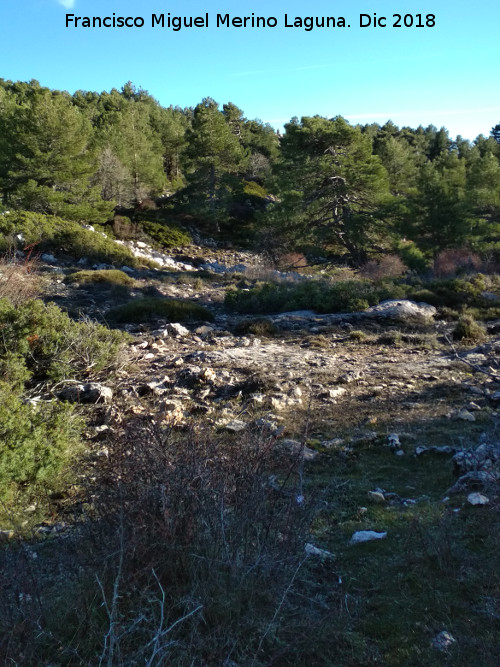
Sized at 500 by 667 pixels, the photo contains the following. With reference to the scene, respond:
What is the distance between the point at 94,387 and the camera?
653cm

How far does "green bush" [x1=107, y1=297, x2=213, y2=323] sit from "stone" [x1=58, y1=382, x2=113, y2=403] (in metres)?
5.04

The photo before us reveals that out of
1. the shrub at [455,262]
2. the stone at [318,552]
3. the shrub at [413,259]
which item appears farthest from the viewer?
the shrub at [413,259]

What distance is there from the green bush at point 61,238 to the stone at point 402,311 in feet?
39.1

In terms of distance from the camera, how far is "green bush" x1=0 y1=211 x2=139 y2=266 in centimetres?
2042

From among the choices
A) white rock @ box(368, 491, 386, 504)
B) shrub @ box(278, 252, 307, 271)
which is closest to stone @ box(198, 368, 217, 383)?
white rock @ box(368, 491, 386, 504)

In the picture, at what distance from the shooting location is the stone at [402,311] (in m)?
11.7

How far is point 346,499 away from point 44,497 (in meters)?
2.29

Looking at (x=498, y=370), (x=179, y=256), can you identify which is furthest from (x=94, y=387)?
(x=179, y=256)

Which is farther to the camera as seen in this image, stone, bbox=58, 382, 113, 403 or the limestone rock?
stone, bbox=58, 382, 113, 403

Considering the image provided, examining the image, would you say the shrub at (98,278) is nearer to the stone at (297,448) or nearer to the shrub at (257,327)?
the shrub at (257,327)

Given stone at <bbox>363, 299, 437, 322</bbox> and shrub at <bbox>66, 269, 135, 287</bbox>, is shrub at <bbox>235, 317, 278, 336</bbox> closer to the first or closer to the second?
stone at <bbox>363, 299, 437, 322</bbox>

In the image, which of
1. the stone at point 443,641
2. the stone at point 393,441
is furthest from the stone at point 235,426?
the stone at point 443,641

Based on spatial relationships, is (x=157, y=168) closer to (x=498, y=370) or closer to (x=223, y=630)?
(x=498, y=370)

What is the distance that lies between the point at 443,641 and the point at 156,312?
32.8 feet
